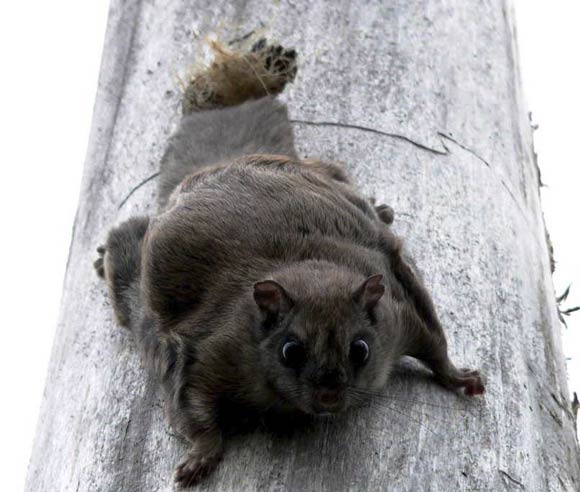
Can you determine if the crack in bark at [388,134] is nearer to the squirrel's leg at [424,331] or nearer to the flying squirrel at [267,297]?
the flying squirrel at [267,297]

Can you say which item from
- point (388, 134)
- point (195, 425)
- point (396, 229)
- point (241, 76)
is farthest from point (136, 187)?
point (195, 425)

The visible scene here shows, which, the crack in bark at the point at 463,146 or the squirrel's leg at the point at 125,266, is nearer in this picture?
the squirrel's leg at the point at 125,266

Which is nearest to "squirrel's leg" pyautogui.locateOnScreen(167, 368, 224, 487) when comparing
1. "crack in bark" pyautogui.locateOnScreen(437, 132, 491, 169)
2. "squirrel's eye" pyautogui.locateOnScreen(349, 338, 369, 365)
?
"squirrel's eye" pyautogui.locateOnScreen(349, 338, 369, 365)

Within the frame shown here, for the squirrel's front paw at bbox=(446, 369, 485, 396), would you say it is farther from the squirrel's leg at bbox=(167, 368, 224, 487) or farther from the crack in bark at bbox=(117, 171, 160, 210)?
the crack in bark at bbox=(117, 171, 160, 210)

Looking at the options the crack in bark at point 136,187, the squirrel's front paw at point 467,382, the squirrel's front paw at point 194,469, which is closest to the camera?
the squirrel's front paw at point 194,469

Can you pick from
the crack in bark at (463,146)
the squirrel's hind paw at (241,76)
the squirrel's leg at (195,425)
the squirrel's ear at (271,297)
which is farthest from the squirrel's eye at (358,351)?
the squirrel's hind paw at (241,76)
